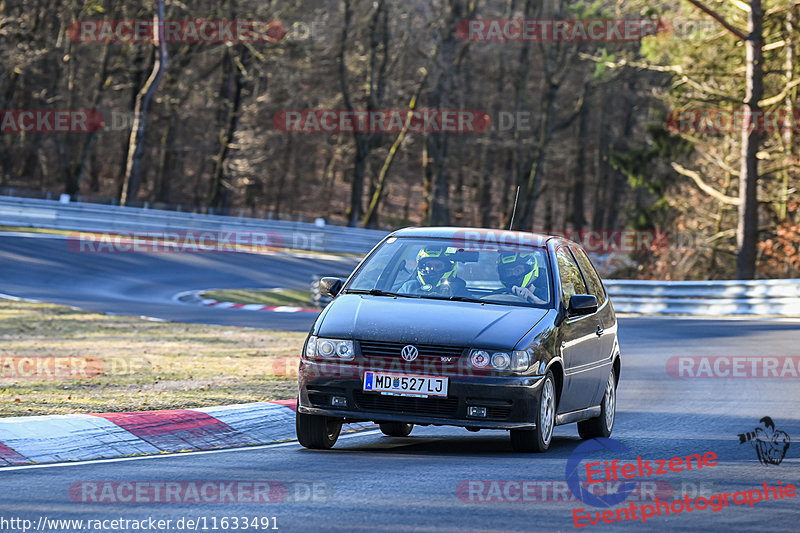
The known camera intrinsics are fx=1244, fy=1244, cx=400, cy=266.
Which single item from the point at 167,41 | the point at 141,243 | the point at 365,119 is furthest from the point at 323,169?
the point at 141,243

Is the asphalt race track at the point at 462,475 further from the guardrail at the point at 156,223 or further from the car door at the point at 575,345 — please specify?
the guardrail at the point at 156,223

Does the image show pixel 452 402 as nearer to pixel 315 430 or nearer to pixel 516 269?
pixel 315 430

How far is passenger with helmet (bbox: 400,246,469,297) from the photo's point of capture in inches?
358

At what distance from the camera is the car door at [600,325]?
32.6 feet

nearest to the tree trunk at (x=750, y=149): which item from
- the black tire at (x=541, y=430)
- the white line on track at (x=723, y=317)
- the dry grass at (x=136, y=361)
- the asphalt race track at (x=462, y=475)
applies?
the white line on track at (x=723, y=317)

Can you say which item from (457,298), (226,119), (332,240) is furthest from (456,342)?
(226,119)

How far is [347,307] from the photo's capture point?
28.3 feet

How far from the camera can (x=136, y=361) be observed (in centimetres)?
1494

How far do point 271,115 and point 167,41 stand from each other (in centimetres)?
1195

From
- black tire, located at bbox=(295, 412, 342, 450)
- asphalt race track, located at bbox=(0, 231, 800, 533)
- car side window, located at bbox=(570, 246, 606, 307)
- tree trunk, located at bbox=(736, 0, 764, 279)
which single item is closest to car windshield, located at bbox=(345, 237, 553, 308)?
car side window, located at bbox=(570, 246, 606, 307)

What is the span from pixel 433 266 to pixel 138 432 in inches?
96.9

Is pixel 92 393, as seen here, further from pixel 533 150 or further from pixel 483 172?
pixel 483 172

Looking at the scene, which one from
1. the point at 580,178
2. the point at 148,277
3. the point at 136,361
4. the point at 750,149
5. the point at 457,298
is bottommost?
the point at 148,277

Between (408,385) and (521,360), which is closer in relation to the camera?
(408,385)
